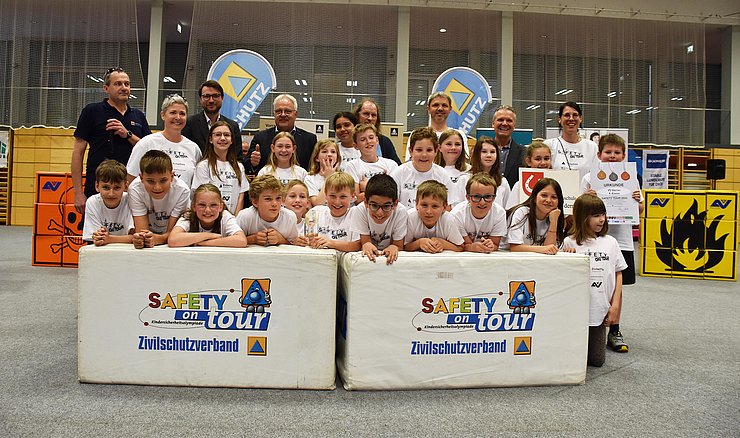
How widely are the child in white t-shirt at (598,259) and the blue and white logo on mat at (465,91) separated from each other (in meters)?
4.98

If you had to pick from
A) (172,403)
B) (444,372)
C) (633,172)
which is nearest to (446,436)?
(444,372)

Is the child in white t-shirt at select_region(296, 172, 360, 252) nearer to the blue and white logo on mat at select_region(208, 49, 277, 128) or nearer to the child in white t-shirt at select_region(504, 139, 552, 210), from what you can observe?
the child in white t-shirt at select_region(504, 139, 552, 210)

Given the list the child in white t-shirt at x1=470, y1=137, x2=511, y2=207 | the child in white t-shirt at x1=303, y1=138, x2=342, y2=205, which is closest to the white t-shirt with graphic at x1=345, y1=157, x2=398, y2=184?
the child in white t-shirt at x1=303, y1=138, x2=342, y2=205

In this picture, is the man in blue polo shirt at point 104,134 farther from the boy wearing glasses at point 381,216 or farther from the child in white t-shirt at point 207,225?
the boy wearing glasses at point 381,216

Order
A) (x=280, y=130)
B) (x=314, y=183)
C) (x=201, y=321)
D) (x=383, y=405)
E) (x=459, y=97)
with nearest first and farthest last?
(x=383, y=405)
(x=201, y=321)
(x=314, y=183)
(x=280, y=130)
(x=459, y=97)

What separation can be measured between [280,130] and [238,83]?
270 cm

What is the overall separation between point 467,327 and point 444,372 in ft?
0.76

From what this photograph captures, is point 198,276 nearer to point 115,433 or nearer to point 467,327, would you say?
point 115,433

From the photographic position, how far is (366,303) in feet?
7.72

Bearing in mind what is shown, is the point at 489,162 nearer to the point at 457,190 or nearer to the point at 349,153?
the point at 457,190

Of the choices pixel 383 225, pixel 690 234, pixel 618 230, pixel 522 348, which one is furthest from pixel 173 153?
pixel 690 234

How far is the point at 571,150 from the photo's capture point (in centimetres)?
362

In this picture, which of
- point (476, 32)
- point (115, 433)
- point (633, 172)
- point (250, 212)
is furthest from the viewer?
point (476, 32)

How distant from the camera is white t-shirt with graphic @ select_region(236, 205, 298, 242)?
2899 millimetres
